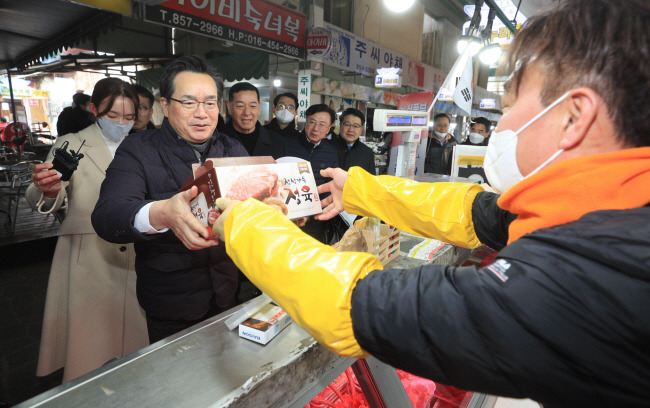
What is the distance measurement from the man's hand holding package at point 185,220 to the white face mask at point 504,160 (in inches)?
35.4

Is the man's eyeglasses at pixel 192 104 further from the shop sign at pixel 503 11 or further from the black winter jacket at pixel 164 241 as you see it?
the shop sign at pixel 503 11

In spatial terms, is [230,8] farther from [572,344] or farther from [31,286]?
[572,344]

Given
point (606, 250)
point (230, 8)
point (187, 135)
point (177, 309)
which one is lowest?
point (177, 309)

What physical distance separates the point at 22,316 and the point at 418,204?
14.0 ft

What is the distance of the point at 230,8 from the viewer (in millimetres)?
5723

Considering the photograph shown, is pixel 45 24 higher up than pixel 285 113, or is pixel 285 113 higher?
pixel 45 24

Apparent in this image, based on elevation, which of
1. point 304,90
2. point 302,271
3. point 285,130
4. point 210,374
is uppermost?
point 304,90

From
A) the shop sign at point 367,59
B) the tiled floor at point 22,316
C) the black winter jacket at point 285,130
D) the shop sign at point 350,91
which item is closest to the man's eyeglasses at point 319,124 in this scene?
the black winter jacket at point 285,130

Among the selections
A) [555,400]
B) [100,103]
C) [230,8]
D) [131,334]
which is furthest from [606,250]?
[230,8]

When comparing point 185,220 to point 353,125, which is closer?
point 185,220

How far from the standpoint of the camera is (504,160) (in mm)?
985

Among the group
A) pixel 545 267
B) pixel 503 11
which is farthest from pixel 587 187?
pixel 503 11

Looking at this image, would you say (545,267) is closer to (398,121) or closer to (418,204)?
(418,204)

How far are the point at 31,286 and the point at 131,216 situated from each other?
4.30m
